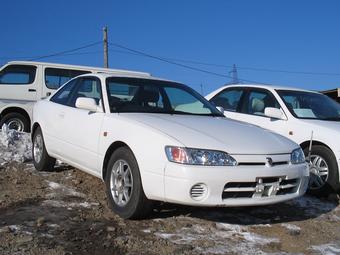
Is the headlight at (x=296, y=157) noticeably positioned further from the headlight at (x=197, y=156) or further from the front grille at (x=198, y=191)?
the front grille at (x=198, y=191)

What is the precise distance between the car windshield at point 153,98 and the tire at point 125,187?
0.70 meters

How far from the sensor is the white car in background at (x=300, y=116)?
6703mm

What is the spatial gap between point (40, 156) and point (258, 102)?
3.41 m

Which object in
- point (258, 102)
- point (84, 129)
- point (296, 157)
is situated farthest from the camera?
point (258, 102)

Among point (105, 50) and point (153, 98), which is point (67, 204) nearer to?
point (153, 98)

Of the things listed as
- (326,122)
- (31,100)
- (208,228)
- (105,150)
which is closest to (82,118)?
(105,150)

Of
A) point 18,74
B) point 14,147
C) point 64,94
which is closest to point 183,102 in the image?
point 64,94

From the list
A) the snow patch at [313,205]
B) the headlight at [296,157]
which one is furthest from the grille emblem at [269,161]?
the snow patch at [313,205]

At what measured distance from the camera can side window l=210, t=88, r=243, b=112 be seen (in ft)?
27.2

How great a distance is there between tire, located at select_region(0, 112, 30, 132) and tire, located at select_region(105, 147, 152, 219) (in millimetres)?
6780

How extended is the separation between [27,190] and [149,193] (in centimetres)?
198

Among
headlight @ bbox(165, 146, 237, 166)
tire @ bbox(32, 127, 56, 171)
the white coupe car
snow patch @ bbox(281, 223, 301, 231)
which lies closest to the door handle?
the white coupe car

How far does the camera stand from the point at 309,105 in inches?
303

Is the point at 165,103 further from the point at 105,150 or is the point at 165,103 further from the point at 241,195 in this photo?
the point at 241,195
